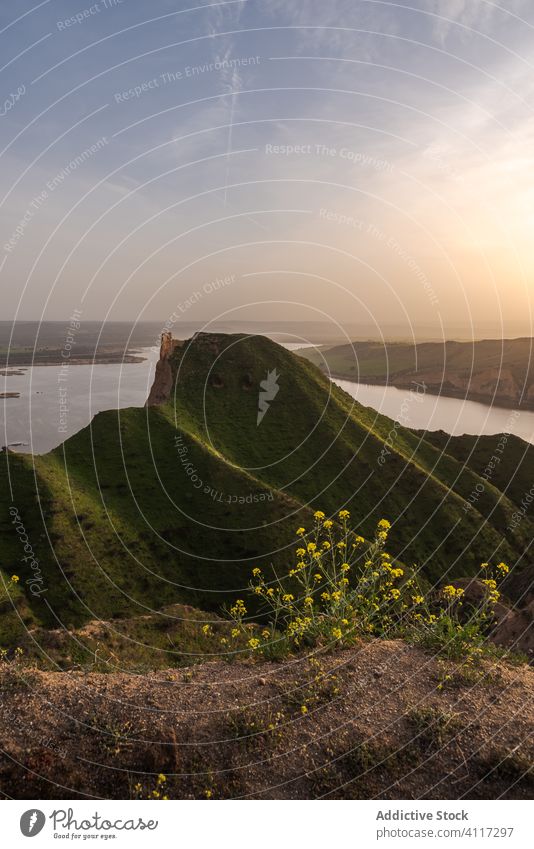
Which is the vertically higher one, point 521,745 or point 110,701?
point 521,745

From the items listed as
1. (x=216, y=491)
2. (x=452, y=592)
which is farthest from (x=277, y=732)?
(x=216, y=491)

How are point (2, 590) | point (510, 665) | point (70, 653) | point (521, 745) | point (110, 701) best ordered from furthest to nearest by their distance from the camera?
point (2, 590)
point (70, 653)
point (510, 665)
point (110, 701)
point (521, 745)

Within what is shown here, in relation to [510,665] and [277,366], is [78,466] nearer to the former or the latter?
[277,366]

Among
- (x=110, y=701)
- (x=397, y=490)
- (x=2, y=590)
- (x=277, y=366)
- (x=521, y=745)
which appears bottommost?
(x=2, y=590)

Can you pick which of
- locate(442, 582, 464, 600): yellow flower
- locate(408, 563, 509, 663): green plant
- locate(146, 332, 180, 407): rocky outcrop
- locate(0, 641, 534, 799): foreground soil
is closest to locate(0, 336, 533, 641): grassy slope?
locate(146, 332, 180, 407): rocky outcrop

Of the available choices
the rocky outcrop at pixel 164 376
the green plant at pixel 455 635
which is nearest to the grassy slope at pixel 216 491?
the rocky outcrop at pixel 164 376

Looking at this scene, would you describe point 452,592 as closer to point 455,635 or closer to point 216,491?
point 455,635

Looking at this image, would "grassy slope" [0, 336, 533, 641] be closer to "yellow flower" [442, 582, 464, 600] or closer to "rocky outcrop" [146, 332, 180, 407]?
"rocky outcrop" [146, 332, 180, 407]
